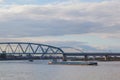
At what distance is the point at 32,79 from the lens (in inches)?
2630

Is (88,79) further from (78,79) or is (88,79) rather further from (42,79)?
(42,79)

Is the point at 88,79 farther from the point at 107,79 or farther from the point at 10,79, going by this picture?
the point at 10,79

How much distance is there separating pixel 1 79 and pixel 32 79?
5.26 meters

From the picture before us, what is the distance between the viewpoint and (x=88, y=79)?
68.7 metres

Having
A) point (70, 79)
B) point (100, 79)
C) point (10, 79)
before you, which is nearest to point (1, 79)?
point (10, 79)

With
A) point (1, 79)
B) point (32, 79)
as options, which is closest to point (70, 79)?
point (32, 79)

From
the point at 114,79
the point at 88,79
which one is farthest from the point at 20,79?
the point at 114,79

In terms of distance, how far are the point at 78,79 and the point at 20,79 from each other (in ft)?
32.0

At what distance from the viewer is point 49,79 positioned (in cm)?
6688

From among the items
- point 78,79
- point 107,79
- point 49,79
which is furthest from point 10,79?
point 107,79

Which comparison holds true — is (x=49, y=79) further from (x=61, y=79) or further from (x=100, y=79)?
(x=100, y=79)

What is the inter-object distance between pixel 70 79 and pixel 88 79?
3.49 meters

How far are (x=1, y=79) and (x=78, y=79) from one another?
12.9 m

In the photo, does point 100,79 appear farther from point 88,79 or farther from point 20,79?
point 20,79
